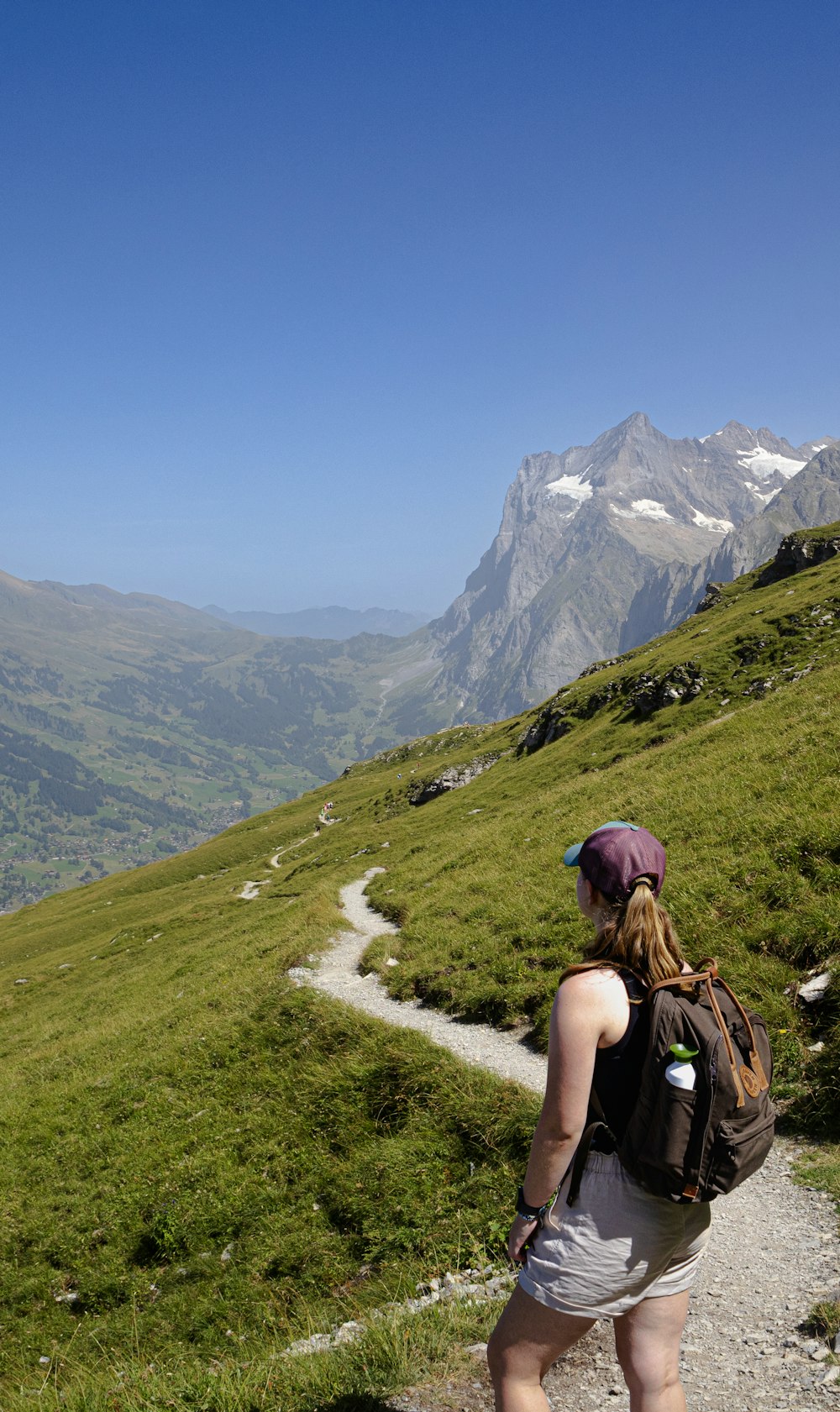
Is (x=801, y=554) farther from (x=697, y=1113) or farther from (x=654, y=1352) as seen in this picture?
(x=654, y=1352)

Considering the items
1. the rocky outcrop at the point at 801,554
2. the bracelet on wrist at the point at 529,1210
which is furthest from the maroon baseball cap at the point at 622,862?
the rocky outcrop at the point at 801,554

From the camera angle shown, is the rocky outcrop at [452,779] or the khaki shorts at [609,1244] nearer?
the khaki shorts at [609,1244]

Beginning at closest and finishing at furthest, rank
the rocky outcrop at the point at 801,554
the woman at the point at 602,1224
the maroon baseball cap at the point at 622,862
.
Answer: the woman at the point at 602,1224 → the maroon baseball cap at the point at 622,862 → the rocky outcrop at the point at 801,554

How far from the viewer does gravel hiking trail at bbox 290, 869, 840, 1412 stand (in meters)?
5.90

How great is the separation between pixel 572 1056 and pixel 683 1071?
636 mm

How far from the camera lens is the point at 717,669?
2197 inches

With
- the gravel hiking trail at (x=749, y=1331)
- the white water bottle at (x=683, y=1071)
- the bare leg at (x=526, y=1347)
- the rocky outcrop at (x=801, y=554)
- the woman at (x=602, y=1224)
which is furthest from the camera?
the rocky outcrop at (x=801, y=554)

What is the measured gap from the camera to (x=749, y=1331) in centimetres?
667

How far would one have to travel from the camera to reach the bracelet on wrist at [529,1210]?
15.2 ft

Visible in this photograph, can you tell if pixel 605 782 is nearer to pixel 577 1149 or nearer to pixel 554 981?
pixel 554 981

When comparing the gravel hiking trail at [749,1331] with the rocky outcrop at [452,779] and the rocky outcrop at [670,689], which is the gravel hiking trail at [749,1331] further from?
the rocky outcrop at [452,779]

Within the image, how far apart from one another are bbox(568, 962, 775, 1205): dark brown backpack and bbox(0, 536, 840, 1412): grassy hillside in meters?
4.23

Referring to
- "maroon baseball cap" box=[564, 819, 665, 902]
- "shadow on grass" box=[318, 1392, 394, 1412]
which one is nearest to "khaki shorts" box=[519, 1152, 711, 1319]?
"maroon baseball cap" box=[564, 819, 665, 902]

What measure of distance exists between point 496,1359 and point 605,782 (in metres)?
28.5
